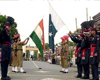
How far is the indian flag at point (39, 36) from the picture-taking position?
560 inches

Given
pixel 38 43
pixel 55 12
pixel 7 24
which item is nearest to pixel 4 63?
pixel 7 24

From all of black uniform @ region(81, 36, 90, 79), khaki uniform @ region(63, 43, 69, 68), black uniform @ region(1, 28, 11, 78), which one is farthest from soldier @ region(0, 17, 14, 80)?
khaki uniform @ region(63, 43, 69, 68)

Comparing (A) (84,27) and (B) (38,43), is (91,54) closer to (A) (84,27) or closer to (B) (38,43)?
(A) (84,27)

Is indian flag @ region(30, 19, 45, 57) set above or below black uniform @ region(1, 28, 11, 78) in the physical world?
above

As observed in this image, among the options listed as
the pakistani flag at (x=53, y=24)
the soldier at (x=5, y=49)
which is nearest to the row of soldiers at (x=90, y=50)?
the soldier at (x=5, y=49)

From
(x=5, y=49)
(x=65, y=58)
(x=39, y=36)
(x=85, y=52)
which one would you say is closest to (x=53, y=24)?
(x=39, y=36)

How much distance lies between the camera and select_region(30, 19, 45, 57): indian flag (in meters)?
14.2

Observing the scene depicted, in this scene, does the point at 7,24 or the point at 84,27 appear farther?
the point at 84,27

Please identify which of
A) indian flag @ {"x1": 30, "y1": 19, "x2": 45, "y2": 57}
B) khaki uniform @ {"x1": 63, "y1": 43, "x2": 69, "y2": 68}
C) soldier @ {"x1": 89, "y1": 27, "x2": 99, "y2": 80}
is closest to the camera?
soldier @ {"x1": 89, "y1": 27, "x2": 99, "y2": 80}

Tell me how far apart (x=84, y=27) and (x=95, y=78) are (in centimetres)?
218

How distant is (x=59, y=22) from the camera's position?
46.8 ft

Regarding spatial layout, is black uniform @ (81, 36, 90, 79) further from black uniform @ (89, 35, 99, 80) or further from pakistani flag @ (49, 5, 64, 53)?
pakistani flag @ (49, 5, 64, 53)

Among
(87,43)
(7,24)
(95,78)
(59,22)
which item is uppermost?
(59,22)

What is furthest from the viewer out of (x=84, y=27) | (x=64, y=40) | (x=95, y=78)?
(x=64, y=40)
